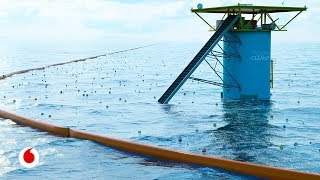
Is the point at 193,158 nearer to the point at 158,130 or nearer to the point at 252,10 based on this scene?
the point at 158,130

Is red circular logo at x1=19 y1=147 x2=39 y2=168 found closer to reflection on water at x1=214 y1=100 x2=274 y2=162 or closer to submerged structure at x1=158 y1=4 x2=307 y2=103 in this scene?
reflection on water at x1=214 y1=100 x2=274 y2=162

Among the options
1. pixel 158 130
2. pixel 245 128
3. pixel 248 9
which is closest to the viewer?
pixel 245 128

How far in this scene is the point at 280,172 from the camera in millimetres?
26594

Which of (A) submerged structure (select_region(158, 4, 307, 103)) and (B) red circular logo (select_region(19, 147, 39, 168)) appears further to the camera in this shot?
(A) submerged structure (select_region(158, 4, 307, 103))

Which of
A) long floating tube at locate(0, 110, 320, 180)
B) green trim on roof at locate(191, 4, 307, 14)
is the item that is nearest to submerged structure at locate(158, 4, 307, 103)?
green trim on roof at locate(191, 4, 307, 14)

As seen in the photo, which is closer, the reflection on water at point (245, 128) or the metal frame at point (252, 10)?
the reflection on water at point (245, 128)

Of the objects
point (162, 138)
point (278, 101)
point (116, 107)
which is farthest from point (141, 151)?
point (278, 101)

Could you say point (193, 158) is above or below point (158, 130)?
below

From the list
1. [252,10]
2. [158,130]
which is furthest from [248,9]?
[158,130]

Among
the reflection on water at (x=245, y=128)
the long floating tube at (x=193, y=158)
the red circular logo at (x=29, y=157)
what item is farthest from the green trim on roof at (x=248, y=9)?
the red circular logo at (x=29, y=157)

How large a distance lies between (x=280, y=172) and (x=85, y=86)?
60369mm

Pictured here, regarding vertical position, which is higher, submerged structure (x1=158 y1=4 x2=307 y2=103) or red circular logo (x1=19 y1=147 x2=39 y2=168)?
submerged structure (x1=158 y1=4 x2=307 y2=103)

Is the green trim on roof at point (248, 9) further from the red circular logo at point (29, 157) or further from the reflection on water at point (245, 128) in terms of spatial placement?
the red circular logo at point (29, 157)

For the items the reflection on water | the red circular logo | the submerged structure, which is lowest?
the red circular logo
